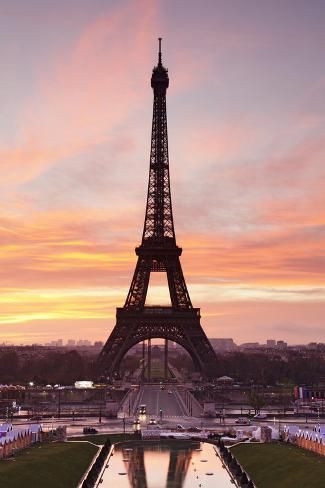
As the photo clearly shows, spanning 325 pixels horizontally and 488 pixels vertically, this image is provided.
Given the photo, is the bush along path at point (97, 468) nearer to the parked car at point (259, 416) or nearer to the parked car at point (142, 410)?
the parked car at point (142, 410)

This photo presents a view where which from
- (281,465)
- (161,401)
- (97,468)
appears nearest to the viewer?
(281,465)

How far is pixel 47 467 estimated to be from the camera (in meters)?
57.6

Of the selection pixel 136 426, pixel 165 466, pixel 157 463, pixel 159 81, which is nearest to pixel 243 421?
pixel 136 426

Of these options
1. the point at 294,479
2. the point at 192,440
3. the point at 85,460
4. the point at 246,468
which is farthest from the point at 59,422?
the point at 294,479

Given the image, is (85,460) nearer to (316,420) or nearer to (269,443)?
(269,443)

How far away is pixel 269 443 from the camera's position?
7350cm

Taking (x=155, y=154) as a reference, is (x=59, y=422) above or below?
below

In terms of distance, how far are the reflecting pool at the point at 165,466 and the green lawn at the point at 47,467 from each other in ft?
8.53

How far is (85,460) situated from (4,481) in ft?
47.0

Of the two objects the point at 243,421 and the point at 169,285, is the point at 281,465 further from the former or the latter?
the point at 169,285

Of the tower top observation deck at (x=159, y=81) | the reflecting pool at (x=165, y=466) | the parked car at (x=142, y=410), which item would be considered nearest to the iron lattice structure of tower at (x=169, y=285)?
the tower top observation deck at (x=159, y=81)

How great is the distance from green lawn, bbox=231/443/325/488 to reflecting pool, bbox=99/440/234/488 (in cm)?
258

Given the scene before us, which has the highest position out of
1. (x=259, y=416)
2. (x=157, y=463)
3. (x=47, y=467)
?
(x=259, y=416)

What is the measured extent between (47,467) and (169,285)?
8057 cm
